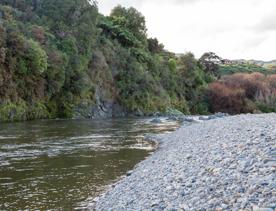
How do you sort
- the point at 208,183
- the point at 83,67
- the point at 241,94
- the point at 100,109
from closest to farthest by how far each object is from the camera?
the point at 208,183 < the point at 83,67 < the point at 100,109 < the point at 241,94

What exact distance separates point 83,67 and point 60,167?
4951cm

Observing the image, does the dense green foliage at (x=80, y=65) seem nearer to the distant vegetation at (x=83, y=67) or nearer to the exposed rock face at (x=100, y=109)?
the distant vegetation at (x=83, y=67)

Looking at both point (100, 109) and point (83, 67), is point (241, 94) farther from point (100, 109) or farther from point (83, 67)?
point (83, 67)

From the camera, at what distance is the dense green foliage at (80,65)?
2096 inches

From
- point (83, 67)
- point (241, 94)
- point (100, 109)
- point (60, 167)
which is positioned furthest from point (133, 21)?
point (60, 167)

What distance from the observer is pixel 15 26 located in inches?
2203

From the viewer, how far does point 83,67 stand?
67.1 meters

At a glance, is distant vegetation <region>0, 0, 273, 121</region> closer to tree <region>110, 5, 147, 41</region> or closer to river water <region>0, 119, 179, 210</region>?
tree <region>110, 5, 147, 41</region>

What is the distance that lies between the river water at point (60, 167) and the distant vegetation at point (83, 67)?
25188 millimetres

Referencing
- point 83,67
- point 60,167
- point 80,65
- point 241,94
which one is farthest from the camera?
point 241,94

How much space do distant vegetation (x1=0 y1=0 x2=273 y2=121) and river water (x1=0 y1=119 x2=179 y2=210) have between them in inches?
992

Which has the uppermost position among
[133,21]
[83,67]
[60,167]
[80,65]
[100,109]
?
[133,21]

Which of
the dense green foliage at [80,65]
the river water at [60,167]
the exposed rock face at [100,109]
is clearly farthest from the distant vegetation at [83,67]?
the river water at [60,167]

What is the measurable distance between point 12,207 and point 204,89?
91541mm
